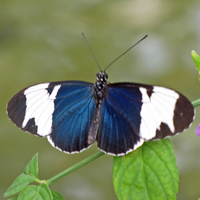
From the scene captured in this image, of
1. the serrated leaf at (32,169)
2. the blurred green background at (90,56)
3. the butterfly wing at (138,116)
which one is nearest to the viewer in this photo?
the butterfly wing at (138,116)

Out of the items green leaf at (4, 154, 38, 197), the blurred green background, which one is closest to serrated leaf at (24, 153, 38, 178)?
green leaf at (4, 154, 38, 197)

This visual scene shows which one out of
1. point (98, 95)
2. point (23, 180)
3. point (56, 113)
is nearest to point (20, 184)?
point (23, 180)

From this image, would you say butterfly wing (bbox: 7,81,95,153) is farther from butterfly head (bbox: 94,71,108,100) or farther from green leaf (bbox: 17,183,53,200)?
green leaf (bbox: 17,183,53,200)

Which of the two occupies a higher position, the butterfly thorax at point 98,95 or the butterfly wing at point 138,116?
the butterfly thorax at point 98,95

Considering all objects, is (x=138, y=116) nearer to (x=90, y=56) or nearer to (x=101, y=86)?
(x=101, y=86)

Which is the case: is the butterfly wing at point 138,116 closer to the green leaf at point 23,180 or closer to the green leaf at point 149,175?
the green leaf at point 149,175

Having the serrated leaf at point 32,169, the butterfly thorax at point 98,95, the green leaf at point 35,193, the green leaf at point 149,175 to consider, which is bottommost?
the green leaf at point 149,175

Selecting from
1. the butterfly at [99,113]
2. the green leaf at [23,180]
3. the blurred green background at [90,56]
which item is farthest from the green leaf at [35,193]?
the blurred green background at [90,56]
